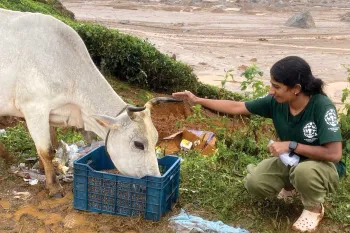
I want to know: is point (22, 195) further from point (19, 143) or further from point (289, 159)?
point (289, 159)

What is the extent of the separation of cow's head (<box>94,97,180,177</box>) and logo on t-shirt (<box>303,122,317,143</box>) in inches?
47.5

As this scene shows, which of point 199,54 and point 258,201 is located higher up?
point 258,201

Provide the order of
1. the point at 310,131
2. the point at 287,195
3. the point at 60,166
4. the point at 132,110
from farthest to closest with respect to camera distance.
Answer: the point at 60,166 → the point at 287,195 → the point at 132,110 → the point at 310,131

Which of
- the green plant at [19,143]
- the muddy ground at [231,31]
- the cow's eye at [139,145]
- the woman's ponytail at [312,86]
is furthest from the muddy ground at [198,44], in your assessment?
the woman's ponytail at [312,86]

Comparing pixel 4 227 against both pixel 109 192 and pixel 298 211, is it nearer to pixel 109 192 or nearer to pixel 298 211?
pixel 109 192

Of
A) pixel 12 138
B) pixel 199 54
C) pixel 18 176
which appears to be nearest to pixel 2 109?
pixel 18 176

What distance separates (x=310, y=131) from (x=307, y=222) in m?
0.70

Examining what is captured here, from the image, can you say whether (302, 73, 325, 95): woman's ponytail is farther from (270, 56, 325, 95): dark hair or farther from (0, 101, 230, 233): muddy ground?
(0, 101, 230, 233): muddy ground

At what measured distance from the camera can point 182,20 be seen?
23094mm

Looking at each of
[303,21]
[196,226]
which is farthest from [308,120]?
[303,21]

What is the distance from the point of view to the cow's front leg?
459 centimetres

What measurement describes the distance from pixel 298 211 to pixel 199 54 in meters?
11.3

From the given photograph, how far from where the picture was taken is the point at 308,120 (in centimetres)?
379

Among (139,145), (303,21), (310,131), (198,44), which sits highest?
(310,131)
